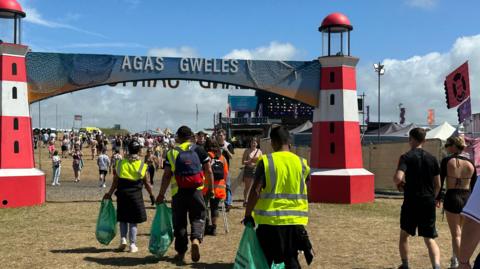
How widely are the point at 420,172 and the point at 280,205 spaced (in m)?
2.35

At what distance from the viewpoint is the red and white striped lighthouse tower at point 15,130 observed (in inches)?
555

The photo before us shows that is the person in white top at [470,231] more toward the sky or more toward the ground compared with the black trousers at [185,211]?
more toward the sky

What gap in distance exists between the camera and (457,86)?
15.4 metres

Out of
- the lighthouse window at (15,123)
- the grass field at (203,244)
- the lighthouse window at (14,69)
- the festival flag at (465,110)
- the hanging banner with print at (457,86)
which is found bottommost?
the grass field at (203,244)

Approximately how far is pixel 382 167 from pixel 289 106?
8436 centimetres

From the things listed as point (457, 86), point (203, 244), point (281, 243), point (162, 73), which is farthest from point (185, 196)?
point (457, 86)

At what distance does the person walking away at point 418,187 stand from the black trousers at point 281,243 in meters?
1.98

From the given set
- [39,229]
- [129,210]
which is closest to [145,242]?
[129,210]

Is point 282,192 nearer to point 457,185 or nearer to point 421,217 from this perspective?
point 421,217

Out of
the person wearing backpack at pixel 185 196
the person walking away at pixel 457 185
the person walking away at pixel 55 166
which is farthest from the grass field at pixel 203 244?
the person walking away at pixel 55 166

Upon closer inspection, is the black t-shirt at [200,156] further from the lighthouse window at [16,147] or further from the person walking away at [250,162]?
the lighthouse window at [16,147]

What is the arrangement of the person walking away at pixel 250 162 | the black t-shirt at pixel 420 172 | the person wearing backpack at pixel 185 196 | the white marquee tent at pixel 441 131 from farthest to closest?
1. the white marquee tent at pixel 441 131
2. the person walking away at pixel 250 162
3. the person wearing backpack at pixel 185 196
4. the black t-shirt at pixel 420 172

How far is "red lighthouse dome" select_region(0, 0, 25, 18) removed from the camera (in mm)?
14328

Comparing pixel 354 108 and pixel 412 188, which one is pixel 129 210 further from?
pixel 354 108
